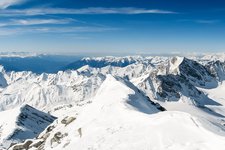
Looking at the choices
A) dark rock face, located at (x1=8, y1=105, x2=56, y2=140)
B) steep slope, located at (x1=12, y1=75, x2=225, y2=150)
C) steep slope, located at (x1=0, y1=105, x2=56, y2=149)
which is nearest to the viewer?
steep slope, located at (x1=12, y1=75, x2=225, y2=150)

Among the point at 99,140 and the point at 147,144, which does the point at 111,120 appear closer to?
the point at 99,140

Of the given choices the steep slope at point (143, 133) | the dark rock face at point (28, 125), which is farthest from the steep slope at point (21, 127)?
the steep slope at point (143, 133)

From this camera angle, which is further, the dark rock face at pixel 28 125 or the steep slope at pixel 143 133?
the dark rock face at pixel 28 125

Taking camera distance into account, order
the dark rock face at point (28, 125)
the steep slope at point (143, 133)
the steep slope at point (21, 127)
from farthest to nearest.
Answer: the dark rock face at point (28, 125) < the steep slope at point (21, 127) < the steep slope at point (143, 133)

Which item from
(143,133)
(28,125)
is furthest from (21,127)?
(143,133)

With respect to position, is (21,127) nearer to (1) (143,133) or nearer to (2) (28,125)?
(2) (28,125)

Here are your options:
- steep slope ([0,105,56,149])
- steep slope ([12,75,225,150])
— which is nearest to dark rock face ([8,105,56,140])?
steep slope ([0,105,56,149])

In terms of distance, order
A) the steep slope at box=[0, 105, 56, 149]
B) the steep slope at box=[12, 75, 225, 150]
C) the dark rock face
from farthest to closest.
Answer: the dark rock face, the steep slope at box=[0, 105, 56, 149], the steep slope at box=[12, 75, 225, 150]

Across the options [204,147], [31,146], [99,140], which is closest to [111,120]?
[99,140]

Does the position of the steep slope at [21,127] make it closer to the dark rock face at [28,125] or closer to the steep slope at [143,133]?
the dark rock face at [28,125]

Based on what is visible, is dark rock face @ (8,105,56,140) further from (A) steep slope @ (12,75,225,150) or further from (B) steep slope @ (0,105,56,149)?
(A) steep slope @ (12,75,225,150)
